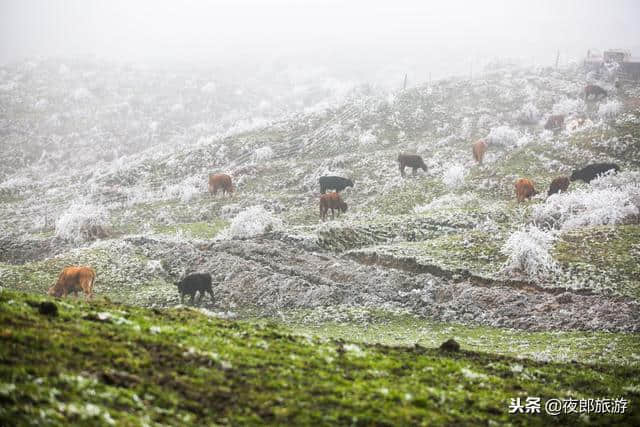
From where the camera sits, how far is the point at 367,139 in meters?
54.6

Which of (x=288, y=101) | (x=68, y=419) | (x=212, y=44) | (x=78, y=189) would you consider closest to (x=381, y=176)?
(x=78, y=189)

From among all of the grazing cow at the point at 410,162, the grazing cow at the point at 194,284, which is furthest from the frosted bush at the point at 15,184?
the grazing cow at the point at 410,162

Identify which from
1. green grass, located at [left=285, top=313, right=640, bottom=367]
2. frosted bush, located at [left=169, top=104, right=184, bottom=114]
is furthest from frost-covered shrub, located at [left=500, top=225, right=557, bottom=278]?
frosted bush, located at [left=169, top=104, right=184, bottom=114]

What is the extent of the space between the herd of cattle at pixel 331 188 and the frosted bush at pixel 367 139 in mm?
8221

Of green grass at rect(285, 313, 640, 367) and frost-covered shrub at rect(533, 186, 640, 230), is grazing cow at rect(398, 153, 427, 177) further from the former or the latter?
→ green grass at rect(285, 313, 640, 367)

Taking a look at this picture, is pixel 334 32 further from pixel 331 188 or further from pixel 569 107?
pixel 331 188

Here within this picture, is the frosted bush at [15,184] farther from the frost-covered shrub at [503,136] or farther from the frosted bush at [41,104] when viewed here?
the frost-covered shrub at [503,136]

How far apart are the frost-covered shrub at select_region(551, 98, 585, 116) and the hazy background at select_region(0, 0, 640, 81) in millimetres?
43017

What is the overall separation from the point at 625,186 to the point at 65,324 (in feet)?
116

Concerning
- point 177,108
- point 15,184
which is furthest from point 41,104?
point 15,184

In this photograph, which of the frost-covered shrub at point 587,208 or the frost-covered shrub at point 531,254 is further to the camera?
the frost-covered shrub at point 587,208

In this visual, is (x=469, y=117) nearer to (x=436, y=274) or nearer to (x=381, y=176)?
(x=381, y=176)

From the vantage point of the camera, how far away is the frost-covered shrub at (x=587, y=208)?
29281mm

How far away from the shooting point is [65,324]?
37.7 ft
